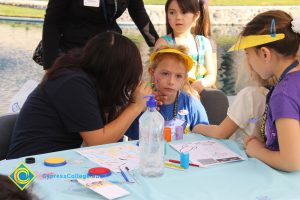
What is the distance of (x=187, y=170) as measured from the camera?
147 cm

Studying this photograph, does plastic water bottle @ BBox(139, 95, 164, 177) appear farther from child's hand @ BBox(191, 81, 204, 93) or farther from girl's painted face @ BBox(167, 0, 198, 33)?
girl's painted face @ BBox(167, 0, 198, 33)

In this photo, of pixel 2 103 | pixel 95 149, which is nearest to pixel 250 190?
pixel 95 149

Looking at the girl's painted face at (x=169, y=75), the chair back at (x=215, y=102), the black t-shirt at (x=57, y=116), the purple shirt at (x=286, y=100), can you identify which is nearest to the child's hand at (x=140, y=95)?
the black t-shirt at (x=57, y=116)

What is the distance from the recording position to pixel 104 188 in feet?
4.19

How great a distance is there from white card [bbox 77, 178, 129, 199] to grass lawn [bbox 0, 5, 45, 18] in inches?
361

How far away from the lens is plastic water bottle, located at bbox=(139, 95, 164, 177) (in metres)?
1.42

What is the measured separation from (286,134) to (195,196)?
1.29ft

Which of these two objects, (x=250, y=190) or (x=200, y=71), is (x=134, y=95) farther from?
(x=200, y=71)

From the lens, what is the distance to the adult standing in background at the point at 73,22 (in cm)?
264

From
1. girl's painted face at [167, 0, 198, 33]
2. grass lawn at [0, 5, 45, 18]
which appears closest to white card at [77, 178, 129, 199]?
girl's painted face at [167, 0, 198, 33]

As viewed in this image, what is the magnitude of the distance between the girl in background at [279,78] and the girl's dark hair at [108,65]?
473 mm

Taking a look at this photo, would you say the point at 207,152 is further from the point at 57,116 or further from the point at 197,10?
the point at 197,10

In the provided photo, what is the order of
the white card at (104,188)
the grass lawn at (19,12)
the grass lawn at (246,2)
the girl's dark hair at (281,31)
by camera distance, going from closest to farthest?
the white card at (104,188)
the girl's dark hair at (281,31)
the grass lawn at (19,12)
the grass lawn at (246,2)

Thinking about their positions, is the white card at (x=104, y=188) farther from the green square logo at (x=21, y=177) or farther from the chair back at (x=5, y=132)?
the chair back at (x=5, y=132)
